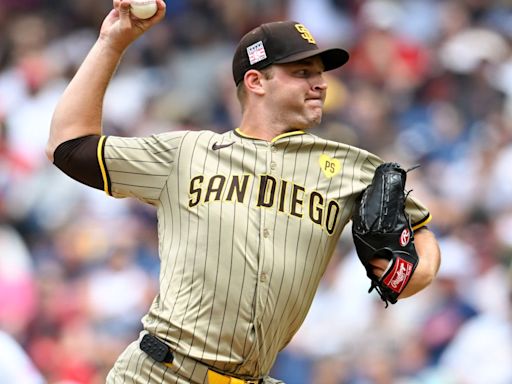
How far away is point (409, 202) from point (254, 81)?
2.41ft

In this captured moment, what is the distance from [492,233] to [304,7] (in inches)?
136

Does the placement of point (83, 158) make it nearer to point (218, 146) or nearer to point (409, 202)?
point (218, 146)

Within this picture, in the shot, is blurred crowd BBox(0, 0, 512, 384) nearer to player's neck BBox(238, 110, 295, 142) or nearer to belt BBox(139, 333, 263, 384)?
belt BBox(139, 333, 263, 384)

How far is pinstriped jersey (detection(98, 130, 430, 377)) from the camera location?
12.2 feet

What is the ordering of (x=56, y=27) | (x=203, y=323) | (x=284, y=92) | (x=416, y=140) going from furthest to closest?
(x=56, y=27) → (x=416, y=140) → (x=284, y=92) → (x=203, y=323)

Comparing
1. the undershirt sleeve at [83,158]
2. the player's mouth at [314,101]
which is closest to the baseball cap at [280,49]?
the player's mouth at [314,101]

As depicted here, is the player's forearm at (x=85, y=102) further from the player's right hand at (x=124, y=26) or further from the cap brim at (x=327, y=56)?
the cap brim at (x=327, y=56)

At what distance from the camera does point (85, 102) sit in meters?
3.85

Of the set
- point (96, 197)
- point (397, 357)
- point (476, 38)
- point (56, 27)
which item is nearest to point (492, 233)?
point (397, 357)

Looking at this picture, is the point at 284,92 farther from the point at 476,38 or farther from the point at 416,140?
the point at 476,38

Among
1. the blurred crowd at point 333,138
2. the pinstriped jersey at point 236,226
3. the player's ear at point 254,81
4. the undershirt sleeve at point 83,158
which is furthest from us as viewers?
the blurred crowd at point 333,138

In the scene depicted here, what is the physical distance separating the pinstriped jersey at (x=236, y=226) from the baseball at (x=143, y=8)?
44 cm

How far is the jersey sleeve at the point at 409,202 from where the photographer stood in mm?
3971

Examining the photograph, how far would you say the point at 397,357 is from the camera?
7223mm
